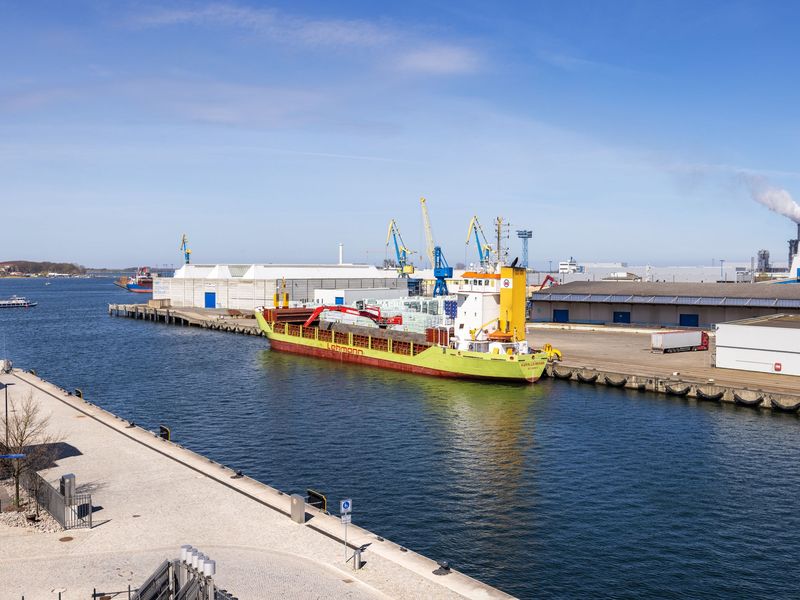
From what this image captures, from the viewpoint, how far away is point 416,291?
555 feet

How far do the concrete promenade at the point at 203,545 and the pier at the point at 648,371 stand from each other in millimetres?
38867

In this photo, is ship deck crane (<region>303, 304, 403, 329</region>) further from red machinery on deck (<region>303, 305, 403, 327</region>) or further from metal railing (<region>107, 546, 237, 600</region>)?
metal railing (<region>107, 546, 237, 600</region>)

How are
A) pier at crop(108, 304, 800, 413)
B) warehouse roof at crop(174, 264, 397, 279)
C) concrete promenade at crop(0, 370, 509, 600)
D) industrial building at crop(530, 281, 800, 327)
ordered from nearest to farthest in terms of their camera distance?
concrete promenade at crop(0, 370, 509, 600), pier at crop(108, 304, 800, 413), industrial building at crop(530, 281, 800, 327), warehouse roof at crop(174, 264, 397, 279)

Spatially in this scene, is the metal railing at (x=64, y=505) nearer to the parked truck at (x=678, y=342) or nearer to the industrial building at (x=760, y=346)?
the industrial building at (x=760, y=346)

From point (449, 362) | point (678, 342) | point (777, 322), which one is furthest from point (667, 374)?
point (449, 362)

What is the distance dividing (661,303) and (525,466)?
6545 cm

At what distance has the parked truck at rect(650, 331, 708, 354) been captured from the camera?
75812mm

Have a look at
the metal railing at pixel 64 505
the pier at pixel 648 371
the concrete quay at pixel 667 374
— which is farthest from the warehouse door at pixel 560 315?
the metal railing at pixel 64 505

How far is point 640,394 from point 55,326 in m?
111

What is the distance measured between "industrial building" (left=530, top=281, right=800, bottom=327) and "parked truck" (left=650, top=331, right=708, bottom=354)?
14.4m

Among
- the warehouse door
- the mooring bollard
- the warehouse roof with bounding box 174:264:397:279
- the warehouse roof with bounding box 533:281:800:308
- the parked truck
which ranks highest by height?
the warehouse roof with bounding box 174:264:397:279

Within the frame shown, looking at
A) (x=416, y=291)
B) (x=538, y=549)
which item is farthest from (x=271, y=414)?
(x=416, y=291)

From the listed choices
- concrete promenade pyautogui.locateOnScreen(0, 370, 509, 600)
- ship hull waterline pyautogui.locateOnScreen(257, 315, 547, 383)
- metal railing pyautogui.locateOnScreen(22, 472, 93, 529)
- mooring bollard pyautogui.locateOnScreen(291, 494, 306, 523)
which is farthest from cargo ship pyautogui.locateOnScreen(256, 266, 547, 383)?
metal railing pyautogui.locateOnScreen(22, 472, 93, 529)

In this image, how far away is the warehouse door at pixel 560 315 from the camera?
108 metres
